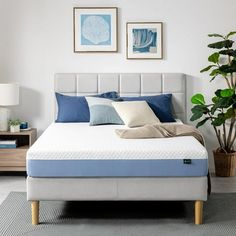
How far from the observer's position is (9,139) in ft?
19.4

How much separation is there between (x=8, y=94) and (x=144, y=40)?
1.60 m

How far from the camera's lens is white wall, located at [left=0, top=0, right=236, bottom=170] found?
5906 millimetres

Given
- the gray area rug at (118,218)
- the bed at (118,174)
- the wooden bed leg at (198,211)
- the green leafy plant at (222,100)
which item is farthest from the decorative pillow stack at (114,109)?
the wooden bed leg at (198,211)

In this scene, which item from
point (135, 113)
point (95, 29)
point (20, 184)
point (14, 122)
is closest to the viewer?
point (135, 113)

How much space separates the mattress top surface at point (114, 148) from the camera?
4.03 metres

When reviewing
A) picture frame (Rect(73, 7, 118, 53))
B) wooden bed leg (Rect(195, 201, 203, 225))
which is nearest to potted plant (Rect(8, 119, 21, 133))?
picture frame (Rect(73, 7, 118, 53))

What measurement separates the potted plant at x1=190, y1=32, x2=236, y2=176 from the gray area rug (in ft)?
2.96

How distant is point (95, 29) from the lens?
5910 mm

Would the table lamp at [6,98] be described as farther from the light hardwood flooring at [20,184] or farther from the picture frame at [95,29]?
the picture frame at [95,29]

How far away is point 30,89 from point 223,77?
2170mm

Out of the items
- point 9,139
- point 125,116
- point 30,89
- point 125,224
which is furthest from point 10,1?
point 125,224

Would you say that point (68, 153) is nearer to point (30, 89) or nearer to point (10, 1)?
point (30, 89)

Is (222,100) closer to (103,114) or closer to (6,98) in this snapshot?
(103,114)

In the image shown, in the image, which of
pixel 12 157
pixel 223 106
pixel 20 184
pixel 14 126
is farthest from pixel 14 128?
pixel 223 106
